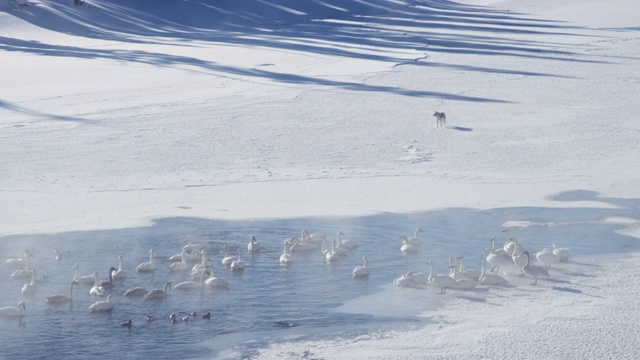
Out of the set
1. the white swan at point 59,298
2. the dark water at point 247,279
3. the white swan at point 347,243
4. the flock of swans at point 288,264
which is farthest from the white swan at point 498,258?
the white swan at point 59,298

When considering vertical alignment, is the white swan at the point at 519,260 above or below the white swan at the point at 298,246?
below

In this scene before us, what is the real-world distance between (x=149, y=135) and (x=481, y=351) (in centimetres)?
865

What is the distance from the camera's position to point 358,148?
1395cm

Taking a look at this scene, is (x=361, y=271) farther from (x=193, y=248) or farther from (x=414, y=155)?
(x=414, y=155)

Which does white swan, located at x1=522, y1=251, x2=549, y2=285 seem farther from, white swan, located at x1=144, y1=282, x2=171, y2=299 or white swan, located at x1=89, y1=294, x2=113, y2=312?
white swan, located at x1=89, y1=294, x2=113, y2=312

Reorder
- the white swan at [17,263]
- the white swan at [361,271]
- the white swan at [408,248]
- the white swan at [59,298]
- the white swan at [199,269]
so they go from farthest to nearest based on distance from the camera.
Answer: the white swan at [408,248] → the white swan at [17,263] → the white swan at [361,271] → the white swan at [199,269] → the white swan at [59,298]

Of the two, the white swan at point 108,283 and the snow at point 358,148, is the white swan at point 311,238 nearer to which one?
the snow at point 358,148

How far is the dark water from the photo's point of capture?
7.28 meters

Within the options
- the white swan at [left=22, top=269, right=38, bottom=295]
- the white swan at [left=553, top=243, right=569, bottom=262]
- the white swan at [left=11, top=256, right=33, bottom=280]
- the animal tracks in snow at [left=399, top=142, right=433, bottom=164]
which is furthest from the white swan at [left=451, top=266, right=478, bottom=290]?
the animal tracks in snow at [left=399, top=142, right=433, bottom=164]

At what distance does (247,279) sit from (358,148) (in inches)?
A: 212

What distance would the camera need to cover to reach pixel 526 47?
29922mm

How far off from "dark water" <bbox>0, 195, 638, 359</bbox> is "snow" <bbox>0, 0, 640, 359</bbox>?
0.21 m

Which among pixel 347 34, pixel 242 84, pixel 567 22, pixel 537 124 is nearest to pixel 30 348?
pixel 537 124

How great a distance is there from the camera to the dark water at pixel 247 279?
23.9ft
